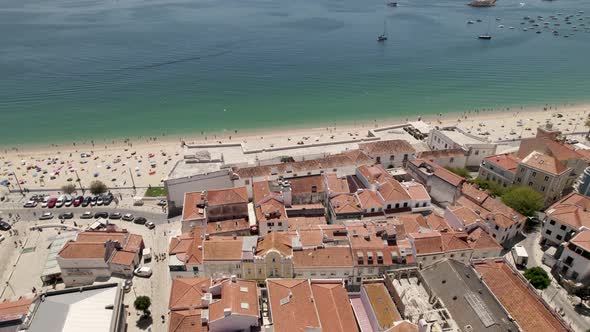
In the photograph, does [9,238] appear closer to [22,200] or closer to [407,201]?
[22,200]

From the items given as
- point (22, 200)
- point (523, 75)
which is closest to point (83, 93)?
Answer: point (22, 200)

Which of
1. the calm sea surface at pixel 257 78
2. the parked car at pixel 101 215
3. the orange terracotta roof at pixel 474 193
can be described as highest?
the calm sea surface at pixel 257 78

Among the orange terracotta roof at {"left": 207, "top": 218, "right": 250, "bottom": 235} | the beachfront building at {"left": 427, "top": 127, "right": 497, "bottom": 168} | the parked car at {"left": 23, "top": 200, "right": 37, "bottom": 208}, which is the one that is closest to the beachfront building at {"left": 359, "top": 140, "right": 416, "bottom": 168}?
the beachfront building at {"left": 427, "top": 127, "right": 497, "bottom": 168}

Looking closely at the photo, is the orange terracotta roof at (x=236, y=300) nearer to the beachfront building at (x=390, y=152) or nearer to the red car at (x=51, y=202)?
the beachfront building at (x=390, y=152)

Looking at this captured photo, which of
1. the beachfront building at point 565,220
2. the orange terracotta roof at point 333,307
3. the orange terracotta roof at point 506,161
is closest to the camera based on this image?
the orange terracotta roof at point 333,307

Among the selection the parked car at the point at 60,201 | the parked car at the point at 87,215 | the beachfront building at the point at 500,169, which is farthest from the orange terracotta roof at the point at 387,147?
the parked car at the point at 60,201

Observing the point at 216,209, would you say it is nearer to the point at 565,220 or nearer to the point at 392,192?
the point at 392,192

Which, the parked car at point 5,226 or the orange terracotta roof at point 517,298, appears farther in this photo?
the parked car at point 5,226

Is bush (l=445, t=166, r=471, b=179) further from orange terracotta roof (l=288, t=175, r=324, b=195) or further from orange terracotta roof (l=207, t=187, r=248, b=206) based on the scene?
orange terracotta roof (l=207, t=187, r=248, b=206)
